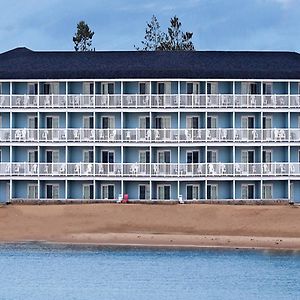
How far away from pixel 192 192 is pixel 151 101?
20.3ft

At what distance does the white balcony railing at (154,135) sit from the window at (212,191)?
2875 millimetres

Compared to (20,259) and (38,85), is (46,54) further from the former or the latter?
(20,259)

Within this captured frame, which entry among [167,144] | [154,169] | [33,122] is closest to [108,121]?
[167,144]

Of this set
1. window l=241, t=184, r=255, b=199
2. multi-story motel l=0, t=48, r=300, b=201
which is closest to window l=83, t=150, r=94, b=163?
multi-story motel l=0, t=48, r=300, b=201

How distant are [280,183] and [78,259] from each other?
2333cm

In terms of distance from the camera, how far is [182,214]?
3275 inches

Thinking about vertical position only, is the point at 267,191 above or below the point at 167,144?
below

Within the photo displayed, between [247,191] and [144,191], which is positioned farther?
[247,191]

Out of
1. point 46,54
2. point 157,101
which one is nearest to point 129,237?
point 157,101

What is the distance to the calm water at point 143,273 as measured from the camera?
204ft

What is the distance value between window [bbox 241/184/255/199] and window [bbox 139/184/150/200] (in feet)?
19.4

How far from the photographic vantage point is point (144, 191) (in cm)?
9144

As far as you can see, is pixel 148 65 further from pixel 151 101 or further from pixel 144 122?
pixel 144 122

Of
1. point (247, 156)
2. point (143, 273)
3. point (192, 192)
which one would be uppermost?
point (247, 156)
